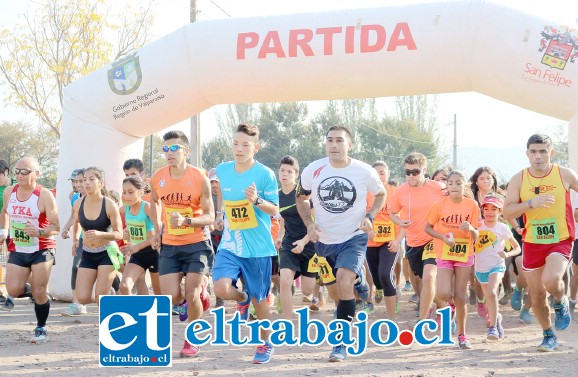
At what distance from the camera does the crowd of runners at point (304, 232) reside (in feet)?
21.4

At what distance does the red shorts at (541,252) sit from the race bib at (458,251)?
0.54 metres

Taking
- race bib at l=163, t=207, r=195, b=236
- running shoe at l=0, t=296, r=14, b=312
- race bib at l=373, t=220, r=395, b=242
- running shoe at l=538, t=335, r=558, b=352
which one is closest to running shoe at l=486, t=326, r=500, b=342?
running shoe at l=538, t=335, r=558, b=352

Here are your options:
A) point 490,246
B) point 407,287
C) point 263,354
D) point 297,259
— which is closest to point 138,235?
point 297,259

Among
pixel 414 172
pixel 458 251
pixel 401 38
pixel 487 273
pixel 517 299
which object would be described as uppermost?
pixel 401 38

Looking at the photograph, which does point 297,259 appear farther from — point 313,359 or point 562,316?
point 562,316

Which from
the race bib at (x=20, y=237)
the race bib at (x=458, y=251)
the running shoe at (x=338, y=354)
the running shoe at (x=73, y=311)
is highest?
the race bib at (x=20, y=237)

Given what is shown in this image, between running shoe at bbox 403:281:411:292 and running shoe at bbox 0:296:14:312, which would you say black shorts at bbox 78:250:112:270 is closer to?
running shoe at bbox 0:296:14:312

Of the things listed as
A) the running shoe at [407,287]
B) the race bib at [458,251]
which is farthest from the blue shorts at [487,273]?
the running shoe at [407,287]

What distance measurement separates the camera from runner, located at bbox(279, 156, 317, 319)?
8203 mm

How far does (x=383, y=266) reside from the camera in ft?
28.4

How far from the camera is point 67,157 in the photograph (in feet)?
33.8

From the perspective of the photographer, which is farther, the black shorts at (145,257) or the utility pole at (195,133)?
the utility pole at (195,133)

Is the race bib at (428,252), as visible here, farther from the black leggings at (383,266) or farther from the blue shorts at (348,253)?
the blue shorts at (348,253)

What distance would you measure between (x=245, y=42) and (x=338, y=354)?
4394mm
